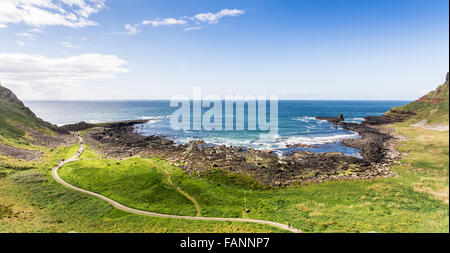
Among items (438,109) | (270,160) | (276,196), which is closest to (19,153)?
(276,196)

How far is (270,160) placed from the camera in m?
35.6

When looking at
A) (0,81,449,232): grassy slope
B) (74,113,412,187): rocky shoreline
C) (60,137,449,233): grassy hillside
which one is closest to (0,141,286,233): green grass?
(0,81,449,232): grassy slope

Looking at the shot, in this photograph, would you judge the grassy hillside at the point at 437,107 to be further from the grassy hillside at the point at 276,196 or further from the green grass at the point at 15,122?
the green grass at the point at 15,122

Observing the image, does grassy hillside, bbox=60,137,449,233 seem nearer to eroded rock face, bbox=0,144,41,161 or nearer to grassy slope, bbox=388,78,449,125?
grassy slope, bbox=388,78,449,125

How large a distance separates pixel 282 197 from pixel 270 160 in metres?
13.6

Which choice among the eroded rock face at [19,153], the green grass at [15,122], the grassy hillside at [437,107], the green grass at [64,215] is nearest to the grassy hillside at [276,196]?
the grassy hillside at [437,107]

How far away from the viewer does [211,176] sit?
2889cm

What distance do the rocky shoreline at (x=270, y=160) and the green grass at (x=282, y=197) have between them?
97.9 inches

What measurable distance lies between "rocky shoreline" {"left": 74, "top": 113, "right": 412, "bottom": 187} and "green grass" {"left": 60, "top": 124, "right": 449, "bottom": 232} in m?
2.49

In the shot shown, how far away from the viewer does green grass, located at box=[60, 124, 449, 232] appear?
1397 cm

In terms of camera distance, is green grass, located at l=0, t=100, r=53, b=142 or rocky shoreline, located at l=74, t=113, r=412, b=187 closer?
rocky shoreline, located at l=74, t=113, r=412, b=187

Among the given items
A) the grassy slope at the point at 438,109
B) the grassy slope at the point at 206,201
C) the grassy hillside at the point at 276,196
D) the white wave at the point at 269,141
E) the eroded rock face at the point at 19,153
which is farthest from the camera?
the white wave at the point at 269,141

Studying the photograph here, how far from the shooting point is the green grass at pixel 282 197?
14.0m
